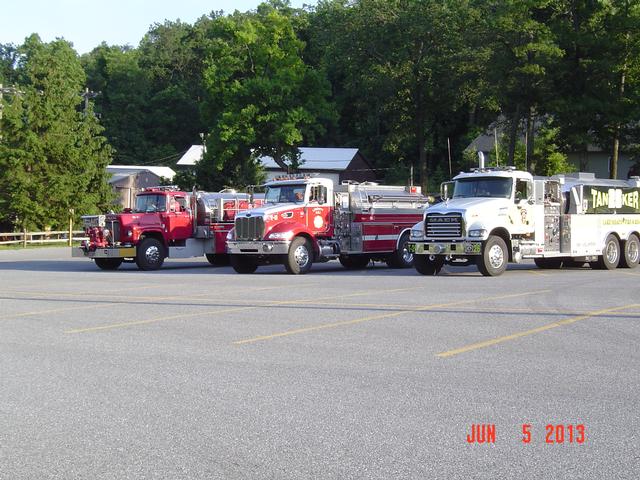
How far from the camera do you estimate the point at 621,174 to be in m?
67.1

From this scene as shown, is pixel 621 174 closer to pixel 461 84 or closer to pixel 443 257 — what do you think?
pixel 461 84

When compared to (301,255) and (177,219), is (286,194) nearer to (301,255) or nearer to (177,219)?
(301,255)

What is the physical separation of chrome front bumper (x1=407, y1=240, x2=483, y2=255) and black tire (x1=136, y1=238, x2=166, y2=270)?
31.0 feet

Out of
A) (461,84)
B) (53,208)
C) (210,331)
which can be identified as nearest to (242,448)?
(210,331)

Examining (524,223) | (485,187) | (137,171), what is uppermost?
(137,171)

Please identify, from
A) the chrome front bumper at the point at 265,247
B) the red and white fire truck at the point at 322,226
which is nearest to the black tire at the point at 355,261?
the red and white fire truck at the point at 322,226

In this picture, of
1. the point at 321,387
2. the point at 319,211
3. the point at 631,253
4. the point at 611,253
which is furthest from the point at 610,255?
the point at 321,387

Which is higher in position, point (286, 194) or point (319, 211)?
point (286, 194)

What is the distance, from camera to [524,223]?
2459 centimetres

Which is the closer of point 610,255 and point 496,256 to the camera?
point 496,256

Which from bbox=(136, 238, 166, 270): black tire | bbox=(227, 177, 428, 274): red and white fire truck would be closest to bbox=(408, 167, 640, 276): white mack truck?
bbox=(227, 177, 428, 274): red and white fire truck

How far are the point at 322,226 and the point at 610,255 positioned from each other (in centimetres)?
866

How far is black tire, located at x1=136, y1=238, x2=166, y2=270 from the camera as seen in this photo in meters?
29.1

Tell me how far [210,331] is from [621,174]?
195 ft
